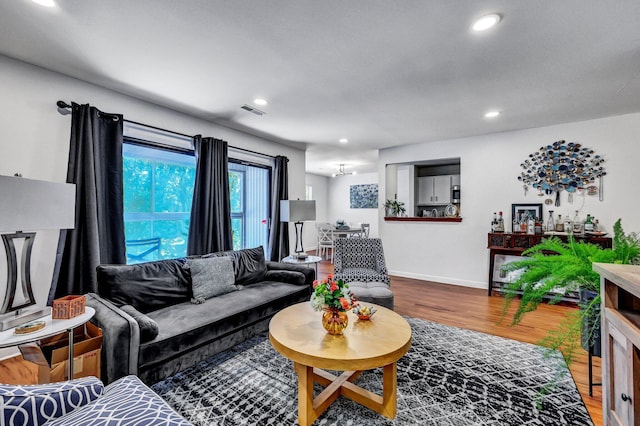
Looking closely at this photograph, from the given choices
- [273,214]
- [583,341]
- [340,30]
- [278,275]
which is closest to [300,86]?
[340,30]

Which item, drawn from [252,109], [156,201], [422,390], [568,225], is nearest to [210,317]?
[422,390]

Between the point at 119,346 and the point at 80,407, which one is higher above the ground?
the point at 80,407

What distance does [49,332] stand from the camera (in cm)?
160

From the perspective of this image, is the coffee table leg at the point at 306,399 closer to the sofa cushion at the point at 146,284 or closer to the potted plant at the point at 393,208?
the sofa cushion at the point at 146,284

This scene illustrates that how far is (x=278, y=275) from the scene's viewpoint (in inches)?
134

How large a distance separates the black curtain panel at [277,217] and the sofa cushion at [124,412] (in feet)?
11.9

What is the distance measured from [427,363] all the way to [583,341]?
39.9 inches

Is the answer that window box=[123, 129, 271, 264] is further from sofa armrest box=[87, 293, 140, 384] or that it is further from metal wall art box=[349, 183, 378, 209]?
metal wall art box=[349, 183, 378, 209]

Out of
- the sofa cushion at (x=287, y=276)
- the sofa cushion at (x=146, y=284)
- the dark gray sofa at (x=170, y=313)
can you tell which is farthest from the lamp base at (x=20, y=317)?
the sofa cushion at (x=287, y=276)

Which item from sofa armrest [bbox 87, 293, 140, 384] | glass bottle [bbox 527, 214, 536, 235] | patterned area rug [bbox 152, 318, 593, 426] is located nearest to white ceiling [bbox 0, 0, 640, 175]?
glass bottle [bbox 527, 214, 536, 235]

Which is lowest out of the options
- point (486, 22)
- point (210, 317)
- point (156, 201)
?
point (210, 317)

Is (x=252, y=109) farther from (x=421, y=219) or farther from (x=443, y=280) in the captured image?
(x=443, y=280)

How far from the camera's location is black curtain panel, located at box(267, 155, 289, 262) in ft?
15.7

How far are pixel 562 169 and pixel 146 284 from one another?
17.1 feet
